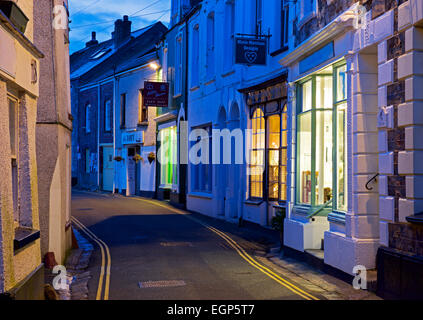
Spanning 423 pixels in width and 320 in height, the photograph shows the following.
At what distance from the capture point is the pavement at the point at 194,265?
8961mm

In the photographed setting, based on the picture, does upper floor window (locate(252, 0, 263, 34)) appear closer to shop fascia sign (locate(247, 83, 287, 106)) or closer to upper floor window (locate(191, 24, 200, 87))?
shop fascia sign (locate(247, 83, 287, 106))

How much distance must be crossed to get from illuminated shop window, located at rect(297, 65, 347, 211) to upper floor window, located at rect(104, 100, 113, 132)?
2585 centimetres

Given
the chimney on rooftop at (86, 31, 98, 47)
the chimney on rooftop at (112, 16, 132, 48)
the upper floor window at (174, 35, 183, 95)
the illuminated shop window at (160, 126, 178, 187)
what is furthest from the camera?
the chimney on rooftop at (86, 31, 98, 47)

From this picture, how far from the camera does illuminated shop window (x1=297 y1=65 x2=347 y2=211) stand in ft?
36.3

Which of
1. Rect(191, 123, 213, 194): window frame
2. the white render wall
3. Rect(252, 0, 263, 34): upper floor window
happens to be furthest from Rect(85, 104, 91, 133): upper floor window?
Rect(252, 0, 263, 34): upper floor window

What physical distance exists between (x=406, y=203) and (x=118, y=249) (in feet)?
25.2

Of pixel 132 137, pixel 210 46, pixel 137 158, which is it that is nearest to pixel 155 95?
pixel 210 46

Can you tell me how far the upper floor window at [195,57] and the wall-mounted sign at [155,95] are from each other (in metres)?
2.44

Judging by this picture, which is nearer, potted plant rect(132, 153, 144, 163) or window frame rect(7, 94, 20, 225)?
window frame rect(7, 94, 20, 225)

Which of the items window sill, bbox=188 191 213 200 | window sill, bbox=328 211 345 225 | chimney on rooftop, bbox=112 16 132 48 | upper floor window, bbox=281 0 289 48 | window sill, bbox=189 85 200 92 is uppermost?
chimney on rooftop, bbox=112 16 132 48

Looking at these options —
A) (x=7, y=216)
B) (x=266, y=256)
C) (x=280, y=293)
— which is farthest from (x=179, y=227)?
(x=7, y=216)

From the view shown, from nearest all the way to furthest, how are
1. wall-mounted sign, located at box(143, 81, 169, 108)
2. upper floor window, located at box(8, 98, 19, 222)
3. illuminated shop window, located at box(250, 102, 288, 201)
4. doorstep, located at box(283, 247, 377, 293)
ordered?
upper floor window, located at box(8, 98, 19, 222) → doorstep, located at box(283, 247, 377, 293) → illuminated shop window, located at box(250, 102, 288, 201) → wall-mounted sign, located at box(143, 81, 169, 108)

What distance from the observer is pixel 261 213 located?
17156 millimetres

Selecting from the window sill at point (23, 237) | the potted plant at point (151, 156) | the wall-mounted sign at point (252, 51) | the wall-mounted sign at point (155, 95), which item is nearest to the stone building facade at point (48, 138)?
the window sill at point (23, 237)
